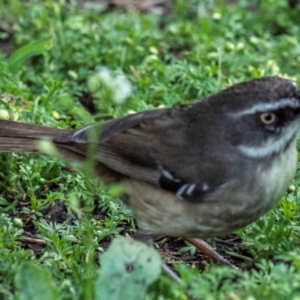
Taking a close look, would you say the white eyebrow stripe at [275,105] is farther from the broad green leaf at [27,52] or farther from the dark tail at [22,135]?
the broad green leaf at [27,52]

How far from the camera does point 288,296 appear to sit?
4180 mm

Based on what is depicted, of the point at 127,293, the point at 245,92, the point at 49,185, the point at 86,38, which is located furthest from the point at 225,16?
the point at 127,293

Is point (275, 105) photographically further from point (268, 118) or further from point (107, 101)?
point (107, 101)

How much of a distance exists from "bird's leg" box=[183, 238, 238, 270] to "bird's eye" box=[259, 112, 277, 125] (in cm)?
94

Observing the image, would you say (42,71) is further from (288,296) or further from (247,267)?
(288,296)

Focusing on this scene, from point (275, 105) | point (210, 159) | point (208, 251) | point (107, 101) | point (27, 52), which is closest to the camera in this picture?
point (107, 101)

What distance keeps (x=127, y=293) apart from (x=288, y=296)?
0.77m

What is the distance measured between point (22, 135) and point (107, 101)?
1.23 metres

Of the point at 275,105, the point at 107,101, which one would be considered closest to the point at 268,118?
the point at 275,105

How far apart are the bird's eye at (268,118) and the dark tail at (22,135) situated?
136 cm

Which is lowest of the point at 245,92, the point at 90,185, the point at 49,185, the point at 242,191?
the point at 49,185

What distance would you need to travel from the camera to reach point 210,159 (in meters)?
4.79

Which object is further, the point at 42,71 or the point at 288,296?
the point at 42,71

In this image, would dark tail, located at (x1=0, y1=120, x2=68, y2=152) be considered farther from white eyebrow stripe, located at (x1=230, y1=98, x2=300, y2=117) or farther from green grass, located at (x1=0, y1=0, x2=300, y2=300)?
white eyebrow stripe, located at (x1=230, y1=98, x2=300, y2=117)
